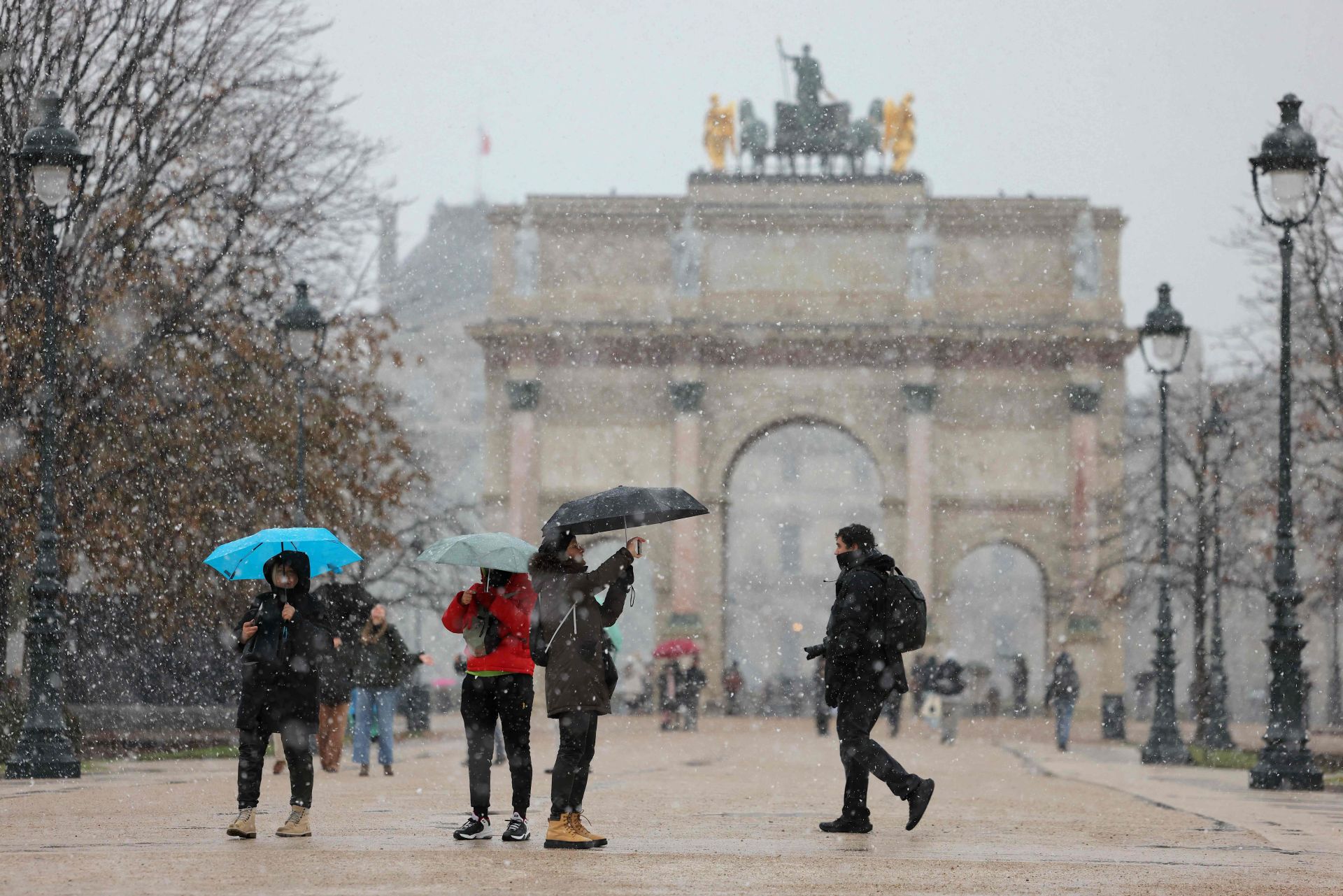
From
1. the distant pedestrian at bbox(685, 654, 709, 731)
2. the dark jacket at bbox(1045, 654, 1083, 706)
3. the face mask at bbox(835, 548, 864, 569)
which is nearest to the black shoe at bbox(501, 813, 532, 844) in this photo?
the face mask at bbox(835, 548, 864, 569)

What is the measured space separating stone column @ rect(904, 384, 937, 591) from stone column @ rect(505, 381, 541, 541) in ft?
27.7

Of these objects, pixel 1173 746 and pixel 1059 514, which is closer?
pixel 1173 746

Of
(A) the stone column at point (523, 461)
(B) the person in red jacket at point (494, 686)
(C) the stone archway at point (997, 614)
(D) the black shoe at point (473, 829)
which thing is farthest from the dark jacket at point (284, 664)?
(C) the stone archway at point (997, 614)

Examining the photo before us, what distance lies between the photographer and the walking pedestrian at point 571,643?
10.2m

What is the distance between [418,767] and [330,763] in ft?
6.68

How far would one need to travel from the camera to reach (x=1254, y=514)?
92.9 feet

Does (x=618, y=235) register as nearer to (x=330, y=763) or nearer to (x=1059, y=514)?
(x=1059, y=514)

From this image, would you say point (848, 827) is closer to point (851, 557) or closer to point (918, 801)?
point (918, 801)

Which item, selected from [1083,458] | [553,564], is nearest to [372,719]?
[553,564]

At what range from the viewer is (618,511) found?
10219 millimetres

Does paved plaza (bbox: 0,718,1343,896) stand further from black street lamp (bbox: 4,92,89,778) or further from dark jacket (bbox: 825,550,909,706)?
dark jacket (bbox: 825,550,909,706)

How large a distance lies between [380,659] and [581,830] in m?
8.92

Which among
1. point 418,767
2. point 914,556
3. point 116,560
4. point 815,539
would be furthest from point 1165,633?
point 815,539

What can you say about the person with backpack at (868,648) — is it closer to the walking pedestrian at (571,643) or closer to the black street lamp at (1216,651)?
the walking pedestrian at (571,643)
